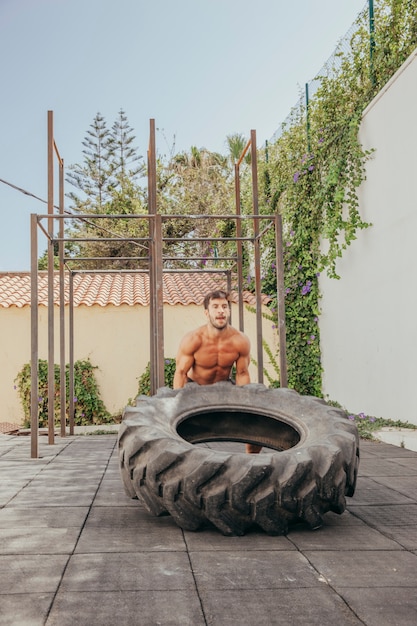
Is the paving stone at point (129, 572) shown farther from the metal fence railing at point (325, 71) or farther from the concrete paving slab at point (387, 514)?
the metal fence railing at point (325, 71)

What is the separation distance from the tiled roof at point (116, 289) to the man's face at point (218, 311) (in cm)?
574

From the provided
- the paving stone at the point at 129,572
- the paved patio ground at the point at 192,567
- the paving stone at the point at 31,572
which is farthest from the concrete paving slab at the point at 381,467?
the paving stone at the point at 31,572

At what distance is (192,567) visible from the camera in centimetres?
205

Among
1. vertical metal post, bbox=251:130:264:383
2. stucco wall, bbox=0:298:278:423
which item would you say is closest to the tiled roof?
stucco wall, bbox=0:298:278:423

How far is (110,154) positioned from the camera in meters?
23.0

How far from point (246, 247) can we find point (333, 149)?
12.8 ft

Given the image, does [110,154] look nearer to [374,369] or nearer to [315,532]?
[374,369]

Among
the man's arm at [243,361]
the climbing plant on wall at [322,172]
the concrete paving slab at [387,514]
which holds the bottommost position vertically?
the concrete paving slab at [387,514]

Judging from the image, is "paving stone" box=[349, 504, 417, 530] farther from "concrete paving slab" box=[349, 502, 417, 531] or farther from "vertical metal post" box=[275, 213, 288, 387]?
"vertical metal post" box=[275, 213, 288, 387]

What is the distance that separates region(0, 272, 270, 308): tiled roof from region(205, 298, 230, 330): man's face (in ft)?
18.8

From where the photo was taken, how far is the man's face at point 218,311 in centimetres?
414

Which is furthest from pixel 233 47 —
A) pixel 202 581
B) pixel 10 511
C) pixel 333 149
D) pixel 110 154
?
pixel 110 154

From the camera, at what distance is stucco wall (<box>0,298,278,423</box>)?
32.6ft

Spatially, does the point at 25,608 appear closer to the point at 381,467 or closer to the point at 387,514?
the point at 387,514
